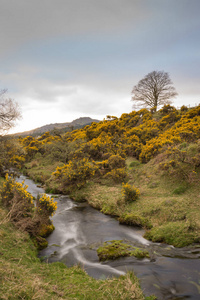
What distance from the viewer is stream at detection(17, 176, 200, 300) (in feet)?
19.0

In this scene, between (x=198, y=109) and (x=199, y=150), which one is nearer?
(x=199, y=150)

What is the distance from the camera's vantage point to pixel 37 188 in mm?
19750

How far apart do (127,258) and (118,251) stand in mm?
500

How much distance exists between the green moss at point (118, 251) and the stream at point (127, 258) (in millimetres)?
213

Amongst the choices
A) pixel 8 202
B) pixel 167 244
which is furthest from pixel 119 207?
pixel 8 202

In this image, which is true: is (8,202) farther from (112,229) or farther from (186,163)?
(186,163)

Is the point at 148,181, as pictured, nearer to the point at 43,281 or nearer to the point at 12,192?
the point at 12,192

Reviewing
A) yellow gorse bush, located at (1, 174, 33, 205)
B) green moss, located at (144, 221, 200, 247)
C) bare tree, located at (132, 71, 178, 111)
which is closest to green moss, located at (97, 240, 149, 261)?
green moss, located at (144, 221, 200, 247)

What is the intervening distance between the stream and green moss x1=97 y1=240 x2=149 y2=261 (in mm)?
213

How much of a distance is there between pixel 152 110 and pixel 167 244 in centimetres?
2954

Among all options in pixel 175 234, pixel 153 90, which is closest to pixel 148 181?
pixel 175 234

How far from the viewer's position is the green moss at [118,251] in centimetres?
Result: 751

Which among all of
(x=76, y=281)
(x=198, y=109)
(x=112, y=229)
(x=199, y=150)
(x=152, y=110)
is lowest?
(x=112, y=229)

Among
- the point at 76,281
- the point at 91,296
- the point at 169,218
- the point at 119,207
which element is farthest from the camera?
the point at 119,207
